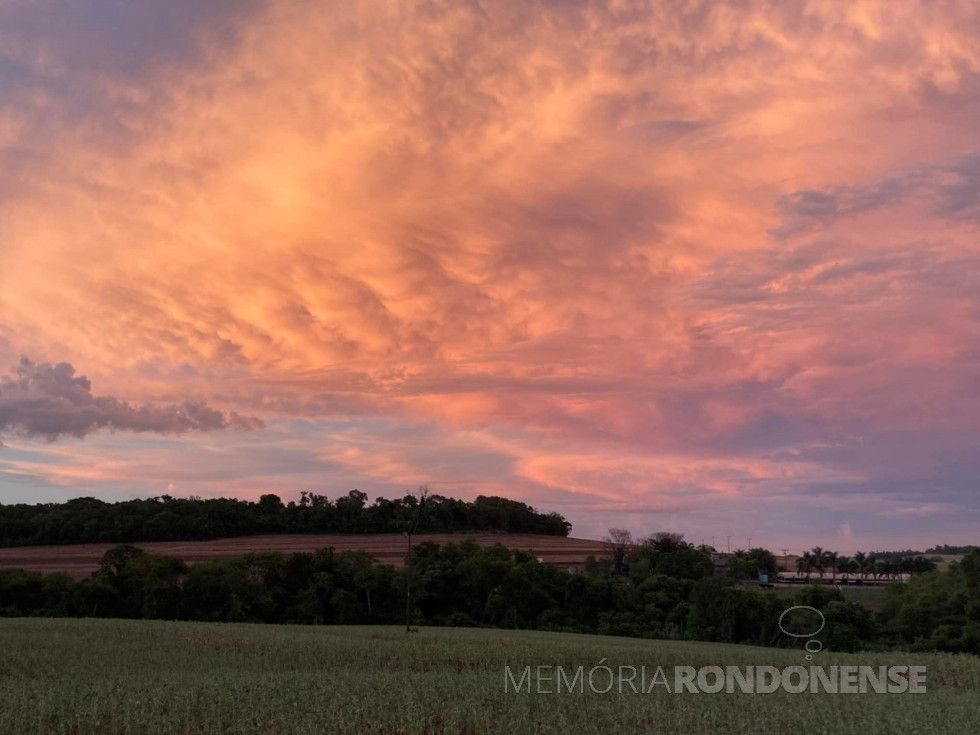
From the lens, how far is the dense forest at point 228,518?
4072 inches

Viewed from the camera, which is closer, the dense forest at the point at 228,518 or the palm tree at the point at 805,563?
the dense forest at the point at 228,518

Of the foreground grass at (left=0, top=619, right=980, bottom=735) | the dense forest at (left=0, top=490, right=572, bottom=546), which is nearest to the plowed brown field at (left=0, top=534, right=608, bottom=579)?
the dense forest at (left=0, top=490, right=572, bottom=546)

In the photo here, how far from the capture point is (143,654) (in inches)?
1421

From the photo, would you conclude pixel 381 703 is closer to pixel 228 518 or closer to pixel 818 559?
pixel 228 518

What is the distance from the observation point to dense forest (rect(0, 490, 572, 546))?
103438 millimetres

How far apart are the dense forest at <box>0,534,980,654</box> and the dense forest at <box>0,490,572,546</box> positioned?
12.6 m

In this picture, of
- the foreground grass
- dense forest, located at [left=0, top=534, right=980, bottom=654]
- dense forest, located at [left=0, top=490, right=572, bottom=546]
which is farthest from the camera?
dense forest, located at [left=0, top=490, right=572, bottom=546]

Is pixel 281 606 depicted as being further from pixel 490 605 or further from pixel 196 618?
pixel 490 605

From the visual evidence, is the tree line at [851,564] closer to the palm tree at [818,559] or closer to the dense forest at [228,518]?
the palm tree at [818,559]

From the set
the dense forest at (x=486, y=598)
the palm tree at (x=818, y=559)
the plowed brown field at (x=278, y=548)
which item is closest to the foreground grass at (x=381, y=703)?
the dense forest at (x=486, y=598)

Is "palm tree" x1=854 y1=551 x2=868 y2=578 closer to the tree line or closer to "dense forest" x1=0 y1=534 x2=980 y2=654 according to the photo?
the tree line

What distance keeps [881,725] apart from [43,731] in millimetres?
20773

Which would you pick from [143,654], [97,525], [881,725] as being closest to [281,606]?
[97,525]

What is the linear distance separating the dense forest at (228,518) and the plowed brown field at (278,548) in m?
2.68
